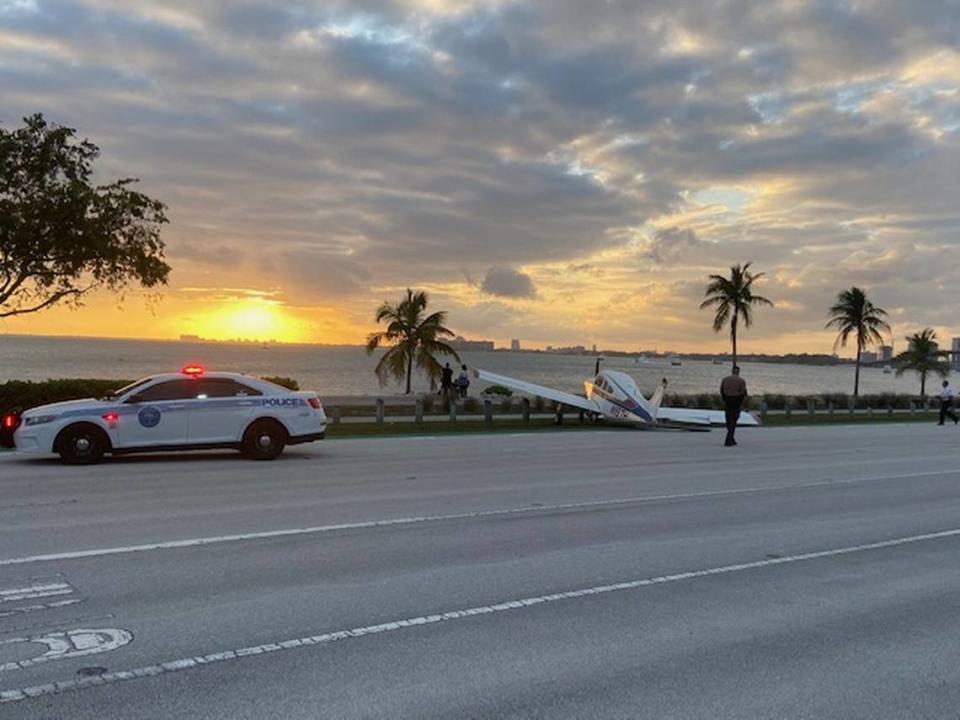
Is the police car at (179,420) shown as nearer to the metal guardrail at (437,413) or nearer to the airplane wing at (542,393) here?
the metal guardrail at (437,413)

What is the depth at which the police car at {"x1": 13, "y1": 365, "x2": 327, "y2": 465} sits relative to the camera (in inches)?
522

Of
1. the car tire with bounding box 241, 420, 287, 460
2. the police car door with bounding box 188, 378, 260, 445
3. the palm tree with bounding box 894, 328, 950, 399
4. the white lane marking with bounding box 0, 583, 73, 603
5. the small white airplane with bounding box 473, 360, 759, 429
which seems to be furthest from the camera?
the palm tree with bounding box 894, 328, 950, 399

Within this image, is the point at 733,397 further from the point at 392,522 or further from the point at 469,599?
the point at 469,599

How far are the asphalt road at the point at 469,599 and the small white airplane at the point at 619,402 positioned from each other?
44.5ft

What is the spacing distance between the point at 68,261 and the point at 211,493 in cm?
1693

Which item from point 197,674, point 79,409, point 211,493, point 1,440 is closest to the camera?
point 197,674

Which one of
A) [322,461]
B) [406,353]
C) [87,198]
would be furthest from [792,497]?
[406,353]

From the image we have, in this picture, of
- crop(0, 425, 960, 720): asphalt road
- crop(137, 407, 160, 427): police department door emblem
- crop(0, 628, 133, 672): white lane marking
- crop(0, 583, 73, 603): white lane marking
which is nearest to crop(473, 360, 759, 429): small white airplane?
crop(137, 407, 160, 427): police department door emblem

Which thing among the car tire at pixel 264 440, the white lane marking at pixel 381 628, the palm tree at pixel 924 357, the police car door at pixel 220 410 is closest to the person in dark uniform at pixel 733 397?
the car tire at pixel 264 440

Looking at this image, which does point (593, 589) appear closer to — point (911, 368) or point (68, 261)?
point (68, 261)

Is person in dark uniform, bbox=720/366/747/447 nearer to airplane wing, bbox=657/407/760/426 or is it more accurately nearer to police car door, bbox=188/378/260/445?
airplane wing, bbox=657/407/760/426

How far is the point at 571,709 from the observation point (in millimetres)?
4164

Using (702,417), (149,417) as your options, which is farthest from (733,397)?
(149,417)

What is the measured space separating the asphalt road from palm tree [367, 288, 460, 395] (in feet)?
91.6
